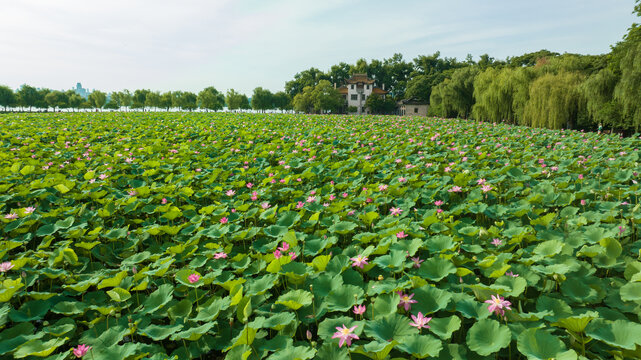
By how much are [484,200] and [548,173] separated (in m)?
1.70

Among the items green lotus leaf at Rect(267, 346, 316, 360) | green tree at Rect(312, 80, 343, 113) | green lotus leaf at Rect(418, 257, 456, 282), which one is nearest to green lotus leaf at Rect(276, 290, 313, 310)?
green lotus leaf at Rect(267, 346, 316, 360)

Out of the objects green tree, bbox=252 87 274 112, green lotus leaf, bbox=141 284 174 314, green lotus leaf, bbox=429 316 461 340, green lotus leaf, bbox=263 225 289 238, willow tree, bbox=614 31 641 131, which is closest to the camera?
green lotus leaf, bbox=429 316 461 340

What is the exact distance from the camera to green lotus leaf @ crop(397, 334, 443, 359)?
1.29 m

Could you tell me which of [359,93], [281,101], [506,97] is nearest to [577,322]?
[506,97]

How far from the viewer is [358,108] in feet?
210

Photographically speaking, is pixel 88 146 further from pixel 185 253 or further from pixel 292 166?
pixel 185 253

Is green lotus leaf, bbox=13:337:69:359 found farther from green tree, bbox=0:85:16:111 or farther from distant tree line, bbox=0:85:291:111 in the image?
green tree, bbox=0:85:16:111

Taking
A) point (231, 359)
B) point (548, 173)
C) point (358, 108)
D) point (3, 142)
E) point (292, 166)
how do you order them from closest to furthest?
point (231, 359)
point (548, 173)
point (292, 166)
point (3, 142)
point (358, 108)

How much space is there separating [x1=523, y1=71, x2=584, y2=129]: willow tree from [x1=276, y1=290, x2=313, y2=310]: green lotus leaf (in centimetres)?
1739

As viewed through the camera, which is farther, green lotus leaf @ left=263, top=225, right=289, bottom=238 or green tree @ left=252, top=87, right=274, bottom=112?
green tree @ left=252, top=87, right=274, bottom=112

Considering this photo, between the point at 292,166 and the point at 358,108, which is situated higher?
A: the point at 358,108

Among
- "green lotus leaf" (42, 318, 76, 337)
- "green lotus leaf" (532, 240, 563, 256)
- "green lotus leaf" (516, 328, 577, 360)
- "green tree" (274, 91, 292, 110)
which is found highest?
"green tree" (274, 91, 292, 110)

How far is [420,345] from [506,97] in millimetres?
20871

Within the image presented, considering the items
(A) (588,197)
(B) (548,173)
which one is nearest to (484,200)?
(A) (588,197)
